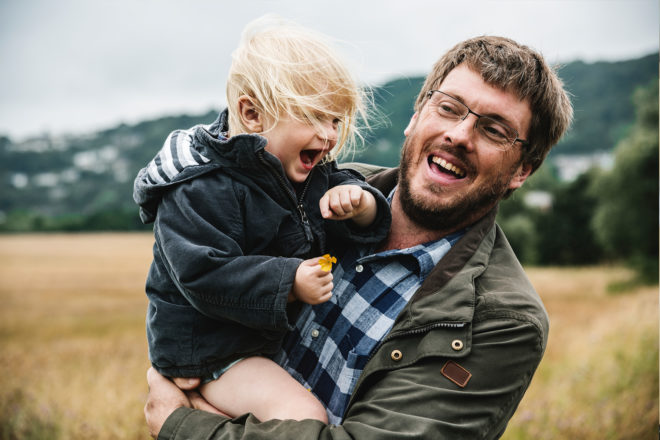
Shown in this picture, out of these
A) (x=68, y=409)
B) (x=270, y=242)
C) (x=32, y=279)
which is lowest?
(x=32, y=279)

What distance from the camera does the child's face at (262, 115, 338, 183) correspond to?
2.12 m

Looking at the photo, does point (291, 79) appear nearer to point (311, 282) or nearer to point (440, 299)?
point (311, 282)

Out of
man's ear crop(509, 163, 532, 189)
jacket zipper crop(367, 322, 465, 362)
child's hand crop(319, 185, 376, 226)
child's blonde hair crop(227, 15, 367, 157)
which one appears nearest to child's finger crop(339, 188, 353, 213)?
child's hand crop(319, 185, 376, 226)

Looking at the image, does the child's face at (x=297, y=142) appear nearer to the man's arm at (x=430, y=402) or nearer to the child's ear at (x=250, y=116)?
the child's ear at (x=250, y=116)

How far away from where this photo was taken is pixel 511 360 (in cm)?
216

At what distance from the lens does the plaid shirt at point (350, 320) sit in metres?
2.36

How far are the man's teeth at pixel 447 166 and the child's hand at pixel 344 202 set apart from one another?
55 cm

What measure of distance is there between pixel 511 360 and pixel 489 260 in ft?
1.82

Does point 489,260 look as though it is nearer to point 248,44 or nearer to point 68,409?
point 248,44

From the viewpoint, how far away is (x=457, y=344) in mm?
2127

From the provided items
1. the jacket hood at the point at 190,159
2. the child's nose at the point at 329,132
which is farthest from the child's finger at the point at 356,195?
the jacket hood at the point at 190,159

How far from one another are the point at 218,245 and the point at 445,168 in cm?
136

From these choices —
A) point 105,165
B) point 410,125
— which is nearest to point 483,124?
point 410,125

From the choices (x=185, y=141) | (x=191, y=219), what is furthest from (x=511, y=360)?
(x=185, y=141)
